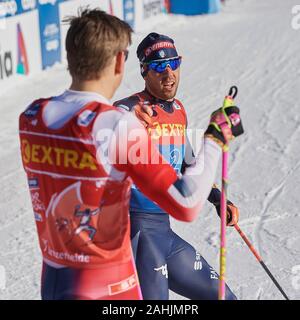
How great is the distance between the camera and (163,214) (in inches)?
164

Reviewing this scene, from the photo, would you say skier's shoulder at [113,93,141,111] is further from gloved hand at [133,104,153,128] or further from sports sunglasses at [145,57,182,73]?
sports sunglasses at [145,57,182,73]

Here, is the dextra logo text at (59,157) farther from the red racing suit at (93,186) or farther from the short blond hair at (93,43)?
the short blond hair at (93,43)

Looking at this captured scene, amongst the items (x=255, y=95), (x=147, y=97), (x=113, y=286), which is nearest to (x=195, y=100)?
(x=255, y=95)

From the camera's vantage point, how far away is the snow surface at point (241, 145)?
6059 mm

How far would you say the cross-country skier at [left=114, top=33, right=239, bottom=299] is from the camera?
404cm

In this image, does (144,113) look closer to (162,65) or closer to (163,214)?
(162,65)

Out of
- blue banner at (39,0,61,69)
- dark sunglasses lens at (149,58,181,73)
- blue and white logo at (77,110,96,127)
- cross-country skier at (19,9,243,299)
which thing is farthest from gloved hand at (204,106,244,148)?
blue banner at (39,0,61,69)

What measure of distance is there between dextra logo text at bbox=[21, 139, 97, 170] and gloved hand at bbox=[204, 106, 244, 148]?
20.0 inches

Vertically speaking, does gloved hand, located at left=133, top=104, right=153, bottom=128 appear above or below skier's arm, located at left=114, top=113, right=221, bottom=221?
below

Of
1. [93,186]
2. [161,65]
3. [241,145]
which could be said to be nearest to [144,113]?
[161,65]

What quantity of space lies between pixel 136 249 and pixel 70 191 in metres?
1.39

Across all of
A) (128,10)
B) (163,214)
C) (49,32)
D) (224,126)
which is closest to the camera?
(224,126)

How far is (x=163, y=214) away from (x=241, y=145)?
4903 millimetres

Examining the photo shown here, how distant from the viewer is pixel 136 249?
409cm
